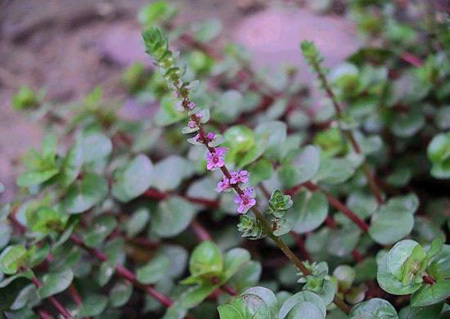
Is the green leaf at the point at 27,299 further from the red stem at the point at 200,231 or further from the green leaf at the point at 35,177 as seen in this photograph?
the red stem at the point at 200,231

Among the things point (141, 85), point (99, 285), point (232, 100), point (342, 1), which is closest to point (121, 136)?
point (141, 85)

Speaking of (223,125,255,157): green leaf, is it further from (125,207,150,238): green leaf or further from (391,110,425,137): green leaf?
(391,110,425,137): green leaf

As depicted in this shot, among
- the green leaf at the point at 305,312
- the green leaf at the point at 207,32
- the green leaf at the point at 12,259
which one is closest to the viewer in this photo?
the green leaf at the point at 305,312

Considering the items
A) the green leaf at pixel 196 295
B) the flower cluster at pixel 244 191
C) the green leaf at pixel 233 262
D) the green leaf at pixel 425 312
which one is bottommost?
the green leaf at pixel 425 312

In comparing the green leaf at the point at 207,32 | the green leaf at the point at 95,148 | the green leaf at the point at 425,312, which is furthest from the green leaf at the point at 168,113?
the green leaf at the point at 425,312

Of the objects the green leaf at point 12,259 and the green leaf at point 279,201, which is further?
the green leaf at point 12,259

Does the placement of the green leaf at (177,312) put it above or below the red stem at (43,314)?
below
